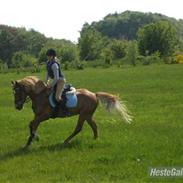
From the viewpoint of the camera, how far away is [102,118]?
2008cm

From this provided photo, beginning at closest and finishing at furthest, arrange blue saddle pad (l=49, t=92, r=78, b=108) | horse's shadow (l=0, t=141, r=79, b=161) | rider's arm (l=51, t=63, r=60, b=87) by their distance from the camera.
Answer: horse's shadow (l=0, t=141, r=79, b=161) < rider's arm (l=51, t=63, r=60, b=87) < blue saddle pad (l=49, t=92, r=78, b=108)

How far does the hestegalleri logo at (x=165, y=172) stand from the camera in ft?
33.1

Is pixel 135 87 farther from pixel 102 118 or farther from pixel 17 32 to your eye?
pixel 17 32

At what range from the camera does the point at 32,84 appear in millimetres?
14148

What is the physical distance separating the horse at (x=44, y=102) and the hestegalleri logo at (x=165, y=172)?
159 inches

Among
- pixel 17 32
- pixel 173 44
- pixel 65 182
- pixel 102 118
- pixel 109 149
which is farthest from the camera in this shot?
pixel 17 32

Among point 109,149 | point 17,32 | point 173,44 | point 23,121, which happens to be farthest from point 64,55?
point 109,149

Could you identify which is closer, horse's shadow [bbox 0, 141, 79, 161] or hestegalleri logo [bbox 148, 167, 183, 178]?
hestegalleri logo [bbox 148, 167, 183, 178]

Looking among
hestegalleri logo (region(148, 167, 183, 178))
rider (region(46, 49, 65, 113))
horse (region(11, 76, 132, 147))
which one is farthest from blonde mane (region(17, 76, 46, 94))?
hestegalleri logo (region(148, 167, 183, 178))

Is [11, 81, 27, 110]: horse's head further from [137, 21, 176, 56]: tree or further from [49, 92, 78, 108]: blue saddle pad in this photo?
[137, 21, 176, 56]: tree

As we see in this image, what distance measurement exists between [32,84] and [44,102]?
1.96 ft

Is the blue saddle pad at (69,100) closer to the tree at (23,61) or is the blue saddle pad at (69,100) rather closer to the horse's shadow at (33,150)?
the horse's shadow at (33,150)

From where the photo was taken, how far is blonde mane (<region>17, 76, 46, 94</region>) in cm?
1406

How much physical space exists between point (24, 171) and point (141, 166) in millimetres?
2568
